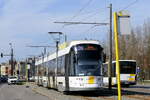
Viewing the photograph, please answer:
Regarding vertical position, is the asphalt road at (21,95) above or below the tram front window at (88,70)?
below

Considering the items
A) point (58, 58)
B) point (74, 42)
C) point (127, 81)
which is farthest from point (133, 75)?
point (74, 42)

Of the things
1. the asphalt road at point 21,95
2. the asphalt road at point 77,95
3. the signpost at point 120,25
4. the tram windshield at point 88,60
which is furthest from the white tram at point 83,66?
the signpost at point 120,25

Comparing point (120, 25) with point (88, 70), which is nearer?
point (120, 25)

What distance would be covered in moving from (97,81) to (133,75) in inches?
774

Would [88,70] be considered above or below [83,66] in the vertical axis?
below

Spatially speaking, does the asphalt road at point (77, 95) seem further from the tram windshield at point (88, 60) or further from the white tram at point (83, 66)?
the tram windshield at point (88, 60)

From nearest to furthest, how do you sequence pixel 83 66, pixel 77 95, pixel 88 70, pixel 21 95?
pixel 88 70
pixel 83 66
pixel 77 95
pixel 21 95

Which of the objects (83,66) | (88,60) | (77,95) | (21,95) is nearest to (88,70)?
Result: (83,66)

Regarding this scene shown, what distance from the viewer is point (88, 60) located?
26.5 m

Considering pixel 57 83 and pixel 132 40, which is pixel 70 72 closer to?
pixel 57 83

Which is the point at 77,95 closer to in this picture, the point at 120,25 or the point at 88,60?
the point at 88,60

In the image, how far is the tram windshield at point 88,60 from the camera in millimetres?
26312

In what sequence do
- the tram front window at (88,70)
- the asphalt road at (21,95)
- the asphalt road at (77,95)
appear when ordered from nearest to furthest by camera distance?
the asphalt road at (77,95) → the tram front window at (88,70) → the asphalt road at (21,95)

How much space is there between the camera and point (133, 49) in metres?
87.1
